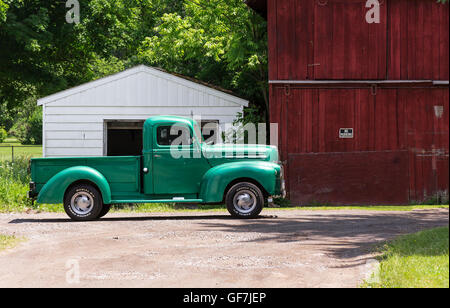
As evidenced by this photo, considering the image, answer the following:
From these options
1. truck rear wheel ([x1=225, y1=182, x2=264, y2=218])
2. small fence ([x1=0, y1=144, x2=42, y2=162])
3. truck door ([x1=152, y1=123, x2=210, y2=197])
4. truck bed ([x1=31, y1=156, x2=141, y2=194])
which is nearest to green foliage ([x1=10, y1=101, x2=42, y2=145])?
small fence ([x1=0, y1=144, x2=42, y2=162])

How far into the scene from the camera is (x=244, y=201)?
14.9 m

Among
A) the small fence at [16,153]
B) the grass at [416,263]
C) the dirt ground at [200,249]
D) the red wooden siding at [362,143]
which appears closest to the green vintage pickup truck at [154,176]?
the dirt ground at [200,249]

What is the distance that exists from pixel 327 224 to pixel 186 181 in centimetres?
325

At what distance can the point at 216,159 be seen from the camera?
49.9 ft

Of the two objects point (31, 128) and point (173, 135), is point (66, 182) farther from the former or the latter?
point (31, 128)

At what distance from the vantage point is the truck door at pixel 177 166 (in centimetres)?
1509

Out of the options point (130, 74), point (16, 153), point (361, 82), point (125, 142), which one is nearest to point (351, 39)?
point (361, 82)

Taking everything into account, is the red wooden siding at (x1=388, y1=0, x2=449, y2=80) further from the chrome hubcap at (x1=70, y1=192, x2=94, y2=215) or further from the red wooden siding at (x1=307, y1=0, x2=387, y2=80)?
the chrome hubcap at (x1=70, y1=192, x2=94, y2=215)

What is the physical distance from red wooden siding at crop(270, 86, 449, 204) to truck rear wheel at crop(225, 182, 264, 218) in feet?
15.2

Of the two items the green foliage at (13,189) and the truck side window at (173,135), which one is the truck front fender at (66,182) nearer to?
the truck side window at (173,135)

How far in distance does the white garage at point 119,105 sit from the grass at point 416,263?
463 inches

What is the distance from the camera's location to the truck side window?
599 inches

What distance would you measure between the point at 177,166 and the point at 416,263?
7521mm
